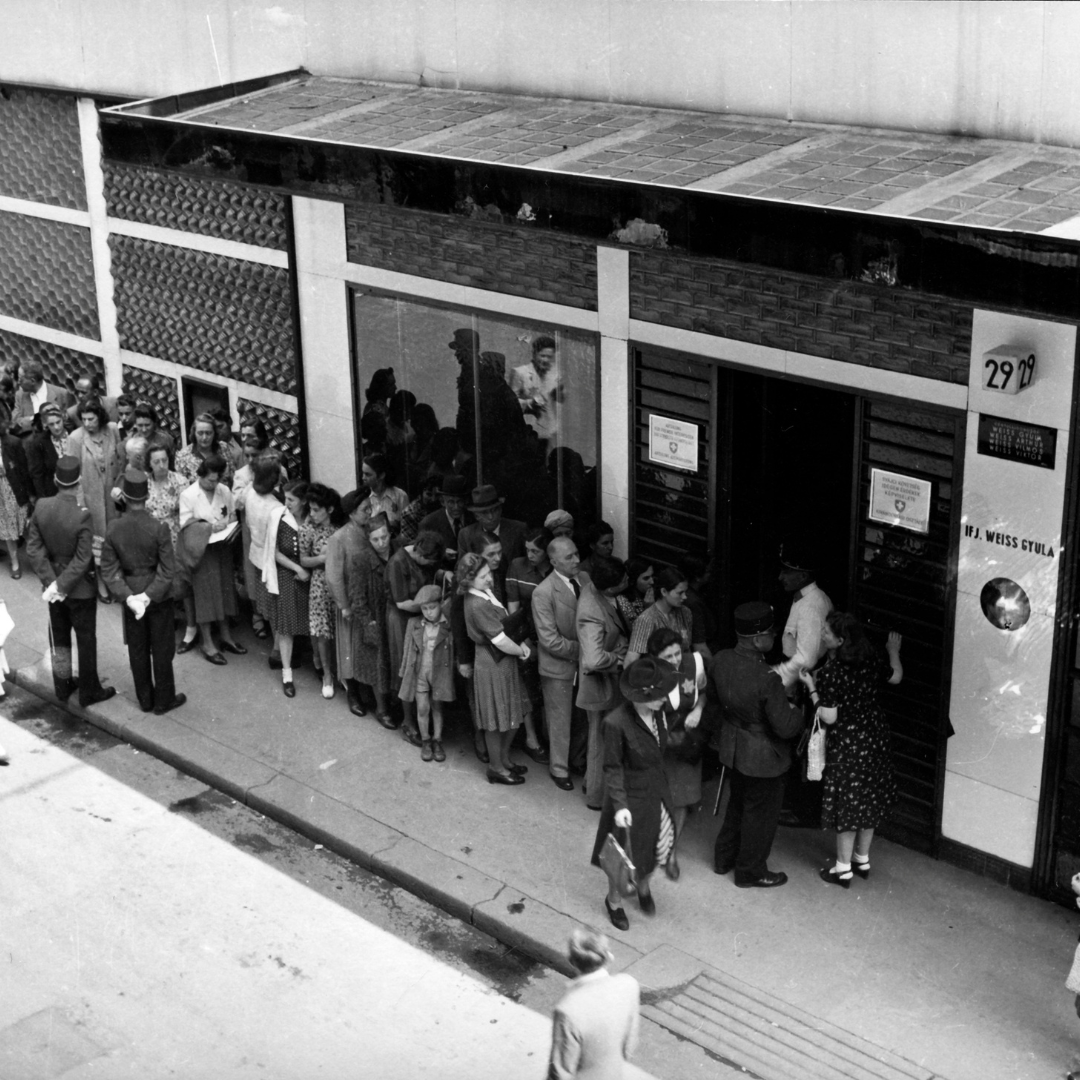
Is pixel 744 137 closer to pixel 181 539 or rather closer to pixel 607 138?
pixel 607 138

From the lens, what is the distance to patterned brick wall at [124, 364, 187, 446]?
1460 cm

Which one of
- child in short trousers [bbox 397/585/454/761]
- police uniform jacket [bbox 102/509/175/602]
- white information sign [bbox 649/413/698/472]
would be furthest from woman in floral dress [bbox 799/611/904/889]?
police uniform jacket [bbox 102/509/175/602]

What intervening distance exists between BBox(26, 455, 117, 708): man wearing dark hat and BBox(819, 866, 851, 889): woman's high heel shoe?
5.26m

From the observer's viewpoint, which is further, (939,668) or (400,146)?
(400,146)

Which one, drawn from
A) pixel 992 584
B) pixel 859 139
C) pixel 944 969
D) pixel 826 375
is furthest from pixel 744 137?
pixel 944 969

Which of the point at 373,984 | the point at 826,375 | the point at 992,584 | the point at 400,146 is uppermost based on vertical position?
the point at 400,146

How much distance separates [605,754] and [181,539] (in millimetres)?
4467

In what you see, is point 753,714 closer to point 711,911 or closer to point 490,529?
point 711,911

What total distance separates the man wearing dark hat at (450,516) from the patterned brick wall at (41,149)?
532cm

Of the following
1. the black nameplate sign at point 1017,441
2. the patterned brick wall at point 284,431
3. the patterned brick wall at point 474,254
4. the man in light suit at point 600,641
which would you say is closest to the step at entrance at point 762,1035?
the man in light suit at point 600,641

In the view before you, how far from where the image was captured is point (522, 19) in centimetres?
1109

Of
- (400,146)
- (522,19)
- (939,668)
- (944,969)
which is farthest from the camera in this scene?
(522,19)

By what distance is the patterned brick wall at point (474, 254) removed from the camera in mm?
10906

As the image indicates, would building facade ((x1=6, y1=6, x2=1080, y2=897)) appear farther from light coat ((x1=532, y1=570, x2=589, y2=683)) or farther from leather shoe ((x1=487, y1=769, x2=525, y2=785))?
leather shoe ((x1=487, y1=769, x2=525, y2=785))
